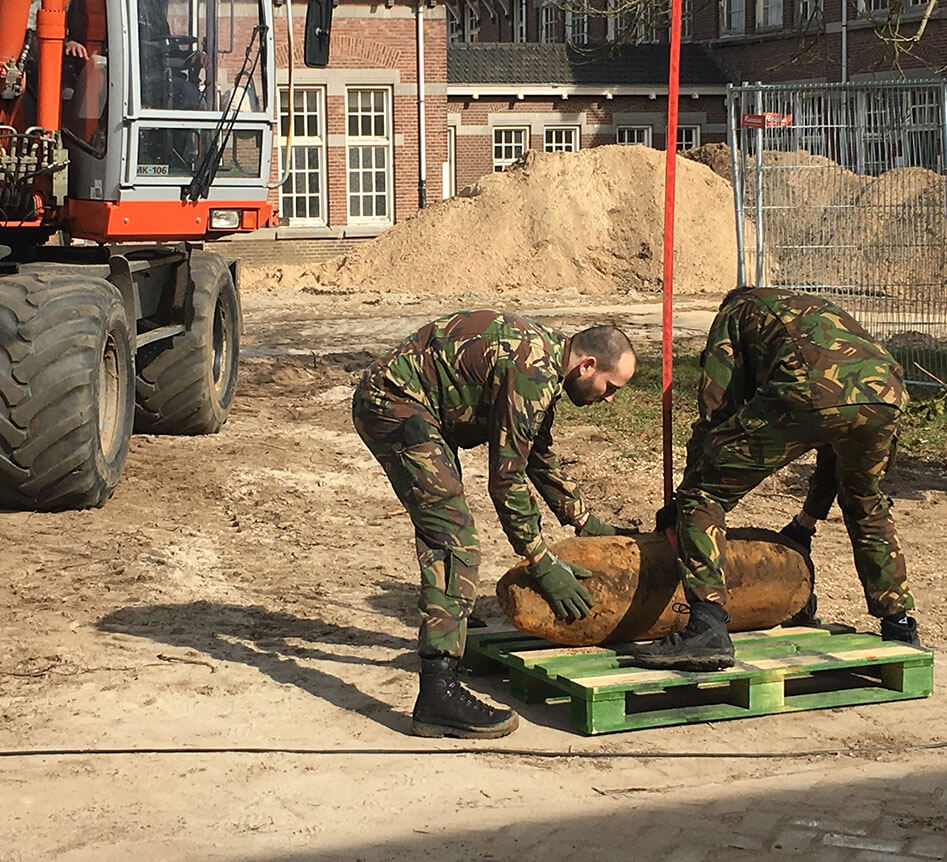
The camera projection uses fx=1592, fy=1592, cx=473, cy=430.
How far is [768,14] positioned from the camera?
35844 mm

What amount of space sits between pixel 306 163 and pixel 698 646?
82.2 ft

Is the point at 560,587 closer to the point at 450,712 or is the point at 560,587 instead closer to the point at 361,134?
the point at 450,712

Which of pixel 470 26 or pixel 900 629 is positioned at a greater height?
pixel 470 26

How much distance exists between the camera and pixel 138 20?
32.6 ft

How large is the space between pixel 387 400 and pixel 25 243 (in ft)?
18.1

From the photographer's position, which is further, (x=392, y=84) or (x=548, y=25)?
(x=548, y=25)

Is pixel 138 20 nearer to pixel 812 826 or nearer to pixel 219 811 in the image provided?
pixel 219 811

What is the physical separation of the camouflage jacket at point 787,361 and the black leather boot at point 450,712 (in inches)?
51.9

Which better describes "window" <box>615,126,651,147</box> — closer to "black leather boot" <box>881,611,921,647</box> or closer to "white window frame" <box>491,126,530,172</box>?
"white window frame" <box>491,126,530,172</box>

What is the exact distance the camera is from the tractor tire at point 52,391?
8281 millimetres

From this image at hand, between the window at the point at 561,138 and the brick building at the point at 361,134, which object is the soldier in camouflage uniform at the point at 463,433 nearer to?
the brick building at the point at 361,134

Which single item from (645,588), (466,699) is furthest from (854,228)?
(466,699)

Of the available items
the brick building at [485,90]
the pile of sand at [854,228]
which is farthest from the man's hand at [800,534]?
the brick building at [485,90]

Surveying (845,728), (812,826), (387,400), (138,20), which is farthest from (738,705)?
(138,20)
